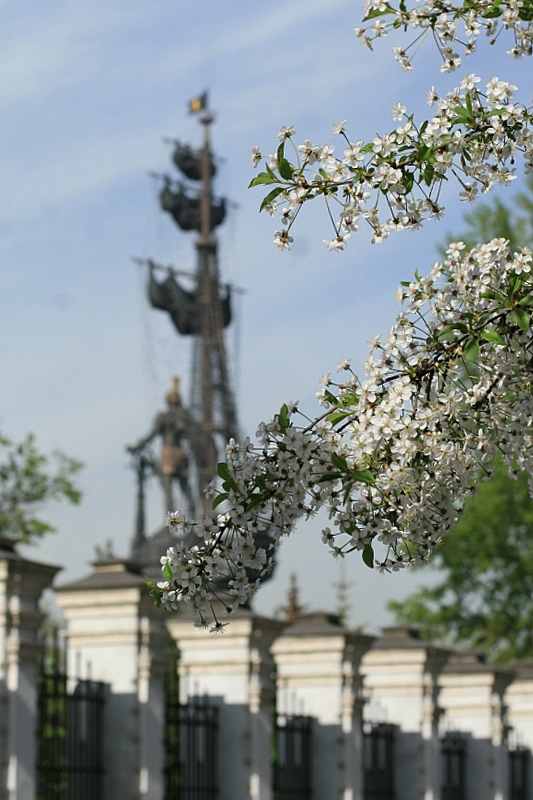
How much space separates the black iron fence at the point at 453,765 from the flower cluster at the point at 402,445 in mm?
14060

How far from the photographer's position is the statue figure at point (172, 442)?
5678cm

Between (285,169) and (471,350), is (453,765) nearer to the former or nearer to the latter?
(471,350)

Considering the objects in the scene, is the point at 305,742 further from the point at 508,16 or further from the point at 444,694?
the point at 508,16

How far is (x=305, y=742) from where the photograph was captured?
15.1m

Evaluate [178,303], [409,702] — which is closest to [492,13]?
[409,702]

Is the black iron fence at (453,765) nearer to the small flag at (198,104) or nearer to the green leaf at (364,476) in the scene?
the green leaf at (364,476)

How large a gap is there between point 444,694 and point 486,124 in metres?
15.5

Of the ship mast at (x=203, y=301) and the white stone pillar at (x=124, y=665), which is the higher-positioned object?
the ship mast at (x=203, y=301)

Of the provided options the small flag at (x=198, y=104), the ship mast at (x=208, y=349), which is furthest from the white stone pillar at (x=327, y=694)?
the small flag at (x=198, y=104)

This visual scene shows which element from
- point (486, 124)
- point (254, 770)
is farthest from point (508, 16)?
point (254, 770)

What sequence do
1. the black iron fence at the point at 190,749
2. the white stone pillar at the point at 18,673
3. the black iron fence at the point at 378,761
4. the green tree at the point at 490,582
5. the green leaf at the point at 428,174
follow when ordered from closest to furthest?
the green leaf at the point at 428,174 → the white stone pillar at the point at 18,673 → the black iron fence at the point at 190,749 → the black iron fence at the point at 378,761 → the green tree at the point at 490,582

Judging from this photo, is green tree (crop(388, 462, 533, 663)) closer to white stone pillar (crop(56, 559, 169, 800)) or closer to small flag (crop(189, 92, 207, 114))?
white stone pillar (crop(56, 559, 169, 800))

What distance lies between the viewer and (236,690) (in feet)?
44.9

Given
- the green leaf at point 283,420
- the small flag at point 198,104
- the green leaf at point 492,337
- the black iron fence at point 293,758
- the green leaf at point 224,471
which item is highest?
the small flag at point 198,104
